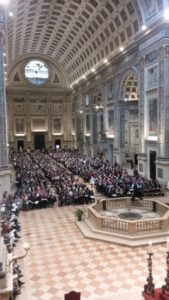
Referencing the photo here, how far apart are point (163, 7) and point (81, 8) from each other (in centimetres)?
1146

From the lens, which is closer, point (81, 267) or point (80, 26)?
point (81, 267)

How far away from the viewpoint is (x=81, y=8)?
29.1 meters

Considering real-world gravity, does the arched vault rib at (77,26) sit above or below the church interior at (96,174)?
above

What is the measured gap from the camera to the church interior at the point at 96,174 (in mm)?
9109

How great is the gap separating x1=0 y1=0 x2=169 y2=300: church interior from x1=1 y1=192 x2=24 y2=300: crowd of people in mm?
42

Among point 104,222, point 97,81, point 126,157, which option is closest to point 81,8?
point 97,81

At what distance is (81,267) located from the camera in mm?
9805

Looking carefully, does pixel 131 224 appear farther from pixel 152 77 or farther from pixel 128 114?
pixel 128 114

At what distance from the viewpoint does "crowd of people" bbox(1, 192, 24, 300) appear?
851cm

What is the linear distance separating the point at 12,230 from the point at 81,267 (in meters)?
3.47

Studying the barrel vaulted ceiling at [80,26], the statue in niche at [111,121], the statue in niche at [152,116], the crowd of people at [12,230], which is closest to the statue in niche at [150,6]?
the barrel vaulted ceiling at [80,26]

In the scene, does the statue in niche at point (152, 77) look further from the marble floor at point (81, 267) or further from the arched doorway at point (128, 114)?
the marble floor at point (81, 267)

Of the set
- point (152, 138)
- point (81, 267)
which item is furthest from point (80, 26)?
point (81, 267)

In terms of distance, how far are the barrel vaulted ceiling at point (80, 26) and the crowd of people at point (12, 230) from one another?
55.0 ft
